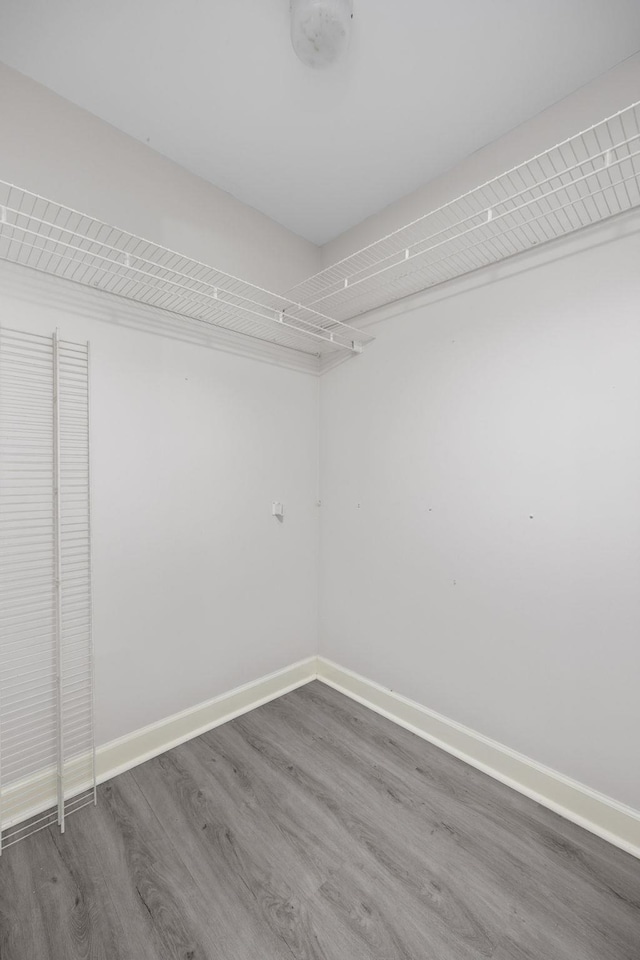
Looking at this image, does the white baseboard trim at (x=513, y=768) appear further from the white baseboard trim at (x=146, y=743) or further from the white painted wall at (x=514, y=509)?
the white baseboard trim at (x=146, y=743)

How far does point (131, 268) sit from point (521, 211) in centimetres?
154

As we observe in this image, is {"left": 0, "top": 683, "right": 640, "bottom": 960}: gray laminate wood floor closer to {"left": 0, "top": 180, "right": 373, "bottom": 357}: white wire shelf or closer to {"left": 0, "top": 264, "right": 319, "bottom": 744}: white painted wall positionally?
{"left": 0, "top": 264, "right": 319, "bottom": 744}: white painted wall

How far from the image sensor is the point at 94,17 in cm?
Result: 135

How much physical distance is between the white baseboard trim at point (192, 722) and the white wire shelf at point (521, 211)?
2.15 m

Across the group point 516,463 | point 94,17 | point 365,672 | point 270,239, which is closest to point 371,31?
point 94,17

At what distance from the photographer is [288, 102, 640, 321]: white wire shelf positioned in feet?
4.61

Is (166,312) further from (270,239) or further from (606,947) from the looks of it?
(606,947)

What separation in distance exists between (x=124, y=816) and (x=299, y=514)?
5.24ft

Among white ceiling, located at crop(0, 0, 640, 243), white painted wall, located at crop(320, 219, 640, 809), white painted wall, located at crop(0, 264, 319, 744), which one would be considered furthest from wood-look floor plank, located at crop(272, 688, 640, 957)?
white ceiling, located at crop(0, 0, 640, 243)

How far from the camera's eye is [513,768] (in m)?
1.77

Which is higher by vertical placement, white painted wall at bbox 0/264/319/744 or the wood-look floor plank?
white painted wall at bbox 0/264/319/744

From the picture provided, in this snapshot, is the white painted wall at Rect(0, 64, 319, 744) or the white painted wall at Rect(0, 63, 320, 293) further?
the white painted wall at Rect(0, 64, 319, 744)

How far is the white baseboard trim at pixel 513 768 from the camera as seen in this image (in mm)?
1505

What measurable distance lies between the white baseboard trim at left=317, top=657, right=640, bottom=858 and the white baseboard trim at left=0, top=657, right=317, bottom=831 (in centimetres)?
46
